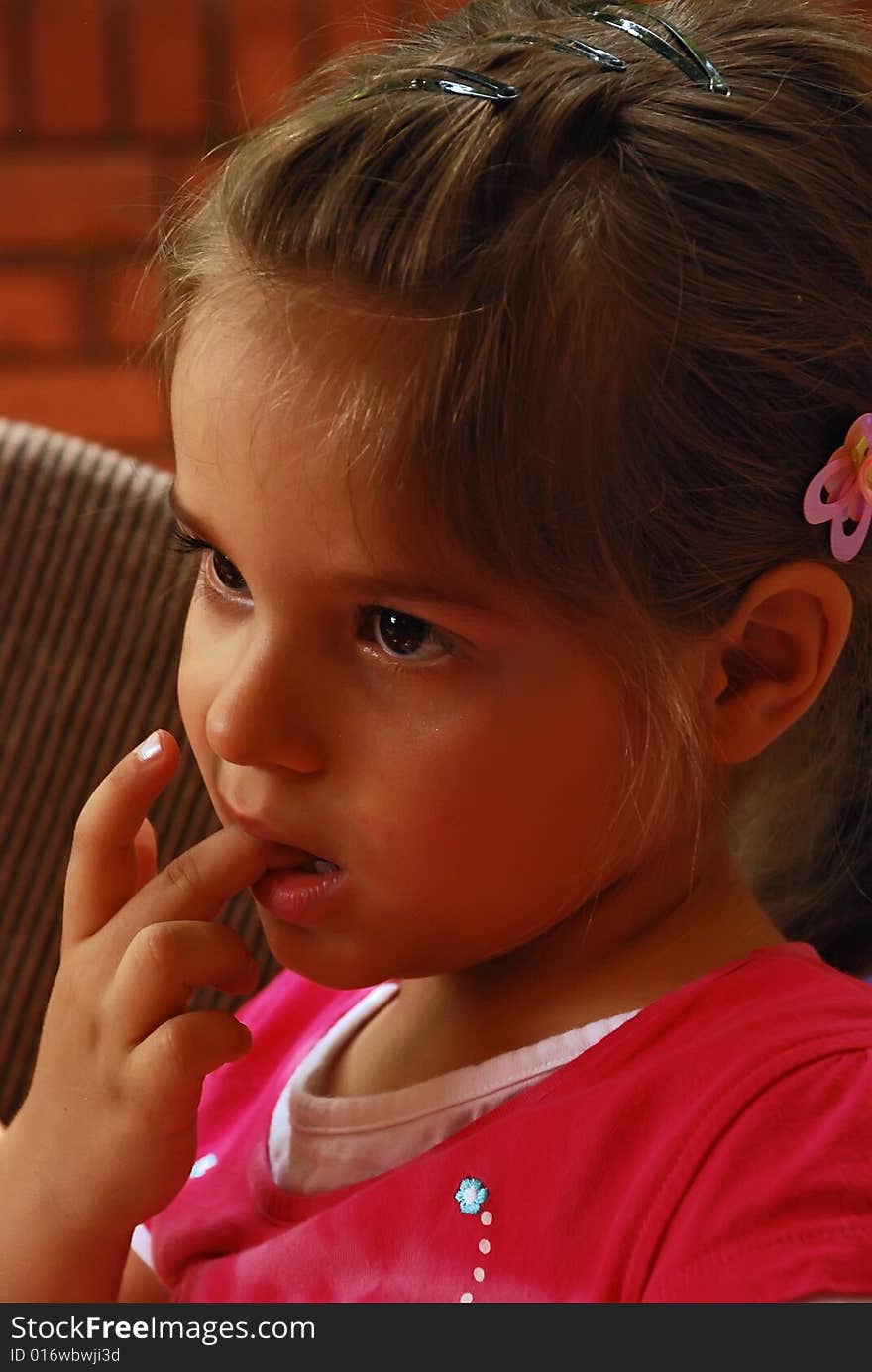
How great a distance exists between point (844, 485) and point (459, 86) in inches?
9.1

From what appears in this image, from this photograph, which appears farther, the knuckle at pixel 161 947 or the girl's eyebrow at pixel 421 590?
the knuckle at pixel 161 947

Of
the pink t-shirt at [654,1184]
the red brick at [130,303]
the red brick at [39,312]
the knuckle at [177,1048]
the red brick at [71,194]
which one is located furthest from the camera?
the red brick at [39,312]

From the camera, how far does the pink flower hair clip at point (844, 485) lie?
73cm

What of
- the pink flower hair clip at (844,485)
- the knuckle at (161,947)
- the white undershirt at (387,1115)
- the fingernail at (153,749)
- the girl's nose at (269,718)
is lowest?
the white undershirt at (387,1115)

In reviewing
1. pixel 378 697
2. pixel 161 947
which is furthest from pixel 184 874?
pixel 378 697

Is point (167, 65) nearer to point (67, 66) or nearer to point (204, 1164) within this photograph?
point (67, 66)

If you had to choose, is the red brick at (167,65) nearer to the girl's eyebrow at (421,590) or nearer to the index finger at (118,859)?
the index finger at (118,859)

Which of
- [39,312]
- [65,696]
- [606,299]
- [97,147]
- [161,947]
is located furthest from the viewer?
[39,312]

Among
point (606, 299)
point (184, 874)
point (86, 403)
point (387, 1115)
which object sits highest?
point (606, 299)

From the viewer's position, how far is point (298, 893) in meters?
0.75

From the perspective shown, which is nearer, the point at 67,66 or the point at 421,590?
the point at 421,590

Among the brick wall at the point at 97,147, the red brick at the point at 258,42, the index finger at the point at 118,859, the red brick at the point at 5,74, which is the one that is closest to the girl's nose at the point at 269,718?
the index finger at the point at 118,859

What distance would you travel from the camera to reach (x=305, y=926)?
2.48ft

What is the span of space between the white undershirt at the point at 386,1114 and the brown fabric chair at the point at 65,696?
32cm
